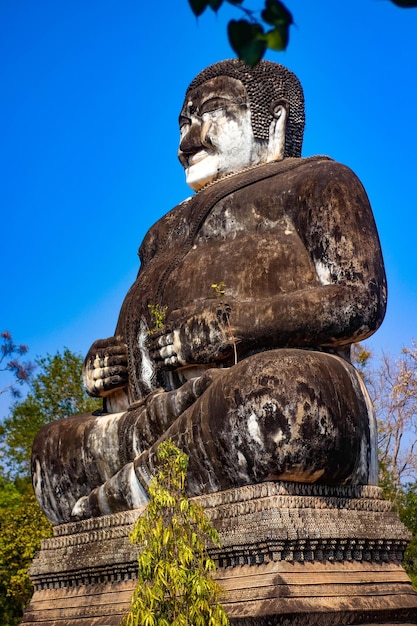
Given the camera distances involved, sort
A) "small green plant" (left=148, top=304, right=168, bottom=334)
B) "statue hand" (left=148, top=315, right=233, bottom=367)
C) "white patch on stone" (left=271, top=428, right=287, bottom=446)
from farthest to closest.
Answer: "small green plant" (left=148, top=304, right=168, bottom=334), "statue hand" (left=148, top=315, right=233, bottom=367), "white patch on stone" (left=271, top=428, right=287, bottom=446)

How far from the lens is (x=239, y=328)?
7.73m

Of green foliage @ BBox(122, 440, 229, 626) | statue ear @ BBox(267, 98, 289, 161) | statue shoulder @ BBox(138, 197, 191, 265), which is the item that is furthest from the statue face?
green foliage @ BBox(122, 440, 229, 626)

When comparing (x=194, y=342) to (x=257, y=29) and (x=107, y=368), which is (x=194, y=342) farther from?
(x=257, y=29)

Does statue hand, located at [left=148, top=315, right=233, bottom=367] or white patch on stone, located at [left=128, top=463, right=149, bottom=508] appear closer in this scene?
statue hand, located at [left=148, top=315, right=233, bottom=367]

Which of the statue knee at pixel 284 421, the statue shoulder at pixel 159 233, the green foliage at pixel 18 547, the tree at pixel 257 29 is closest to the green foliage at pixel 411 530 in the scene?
the green foliage at pixel 18 547

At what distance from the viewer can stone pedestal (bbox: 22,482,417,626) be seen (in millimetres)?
6816

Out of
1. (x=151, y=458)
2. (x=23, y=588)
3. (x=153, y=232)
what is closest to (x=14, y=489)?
(x=23, y=588)

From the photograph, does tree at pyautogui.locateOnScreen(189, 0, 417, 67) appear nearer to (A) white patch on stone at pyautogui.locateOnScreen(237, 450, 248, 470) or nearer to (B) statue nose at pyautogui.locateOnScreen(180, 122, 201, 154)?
(A) white patch on stone at pyautogui.locateOnScreen(237, 450, 248, 470)

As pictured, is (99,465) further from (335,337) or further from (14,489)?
(14,489)

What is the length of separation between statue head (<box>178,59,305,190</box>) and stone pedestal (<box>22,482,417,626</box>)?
10.6ft

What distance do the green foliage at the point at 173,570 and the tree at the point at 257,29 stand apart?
12.4 feet

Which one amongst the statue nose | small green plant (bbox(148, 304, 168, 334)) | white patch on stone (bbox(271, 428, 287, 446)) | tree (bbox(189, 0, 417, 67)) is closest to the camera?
tree (bbox(189, 0, 417, 67))

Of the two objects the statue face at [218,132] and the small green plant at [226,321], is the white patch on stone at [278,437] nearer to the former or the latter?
the small green plant at [226,321]

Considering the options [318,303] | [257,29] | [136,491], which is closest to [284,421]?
[318,303]
